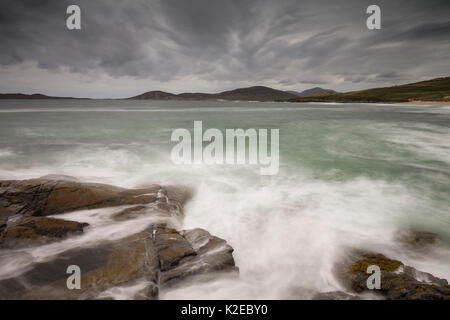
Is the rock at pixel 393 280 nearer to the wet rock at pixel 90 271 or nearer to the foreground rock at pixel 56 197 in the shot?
the wet rock at pixel 90 271

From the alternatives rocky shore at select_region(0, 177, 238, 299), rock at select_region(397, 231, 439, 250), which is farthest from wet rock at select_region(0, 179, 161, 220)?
rock at select_region(397, 231, 439, 250)

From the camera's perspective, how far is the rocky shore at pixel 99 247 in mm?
3842

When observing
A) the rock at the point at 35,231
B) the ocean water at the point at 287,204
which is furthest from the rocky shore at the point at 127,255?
the ocean water at the point at 287,204

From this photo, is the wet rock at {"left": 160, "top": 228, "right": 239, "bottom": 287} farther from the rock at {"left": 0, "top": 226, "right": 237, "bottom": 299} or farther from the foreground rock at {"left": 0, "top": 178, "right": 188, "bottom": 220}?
the foreground rock at {"left": 0, "top": 178, "right": 188, "bottom": 220}

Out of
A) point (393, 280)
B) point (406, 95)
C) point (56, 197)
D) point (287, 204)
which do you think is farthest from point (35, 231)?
point (406, 95)

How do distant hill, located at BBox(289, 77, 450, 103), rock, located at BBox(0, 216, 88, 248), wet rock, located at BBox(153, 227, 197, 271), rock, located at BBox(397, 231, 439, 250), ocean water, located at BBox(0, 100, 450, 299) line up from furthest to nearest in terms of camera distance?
1. distant hill, located at BBox(289, 77, 450, 103)
2. rock, located at BBox(397, 231, 439, 250)
3. rock, located at BBox(0, 216, 88, 248)
4. ocean water, located at BBox(0, 100, 450, 299)
5. wet rock, located at BBox(153, 227, 197, 271)

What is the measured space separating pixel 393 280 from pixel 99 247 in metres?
6.00

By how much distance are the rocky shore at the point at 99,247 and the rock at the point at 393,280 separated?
98.9 inches

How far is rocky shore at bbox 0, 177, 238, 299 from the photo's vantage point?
3842 millimetres

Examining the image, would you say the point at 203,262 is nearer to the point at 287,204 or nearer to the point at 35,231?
the point at 35,231

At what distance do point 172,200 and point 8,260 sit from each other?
3994mm

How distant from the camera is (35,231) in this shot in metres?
5.00
